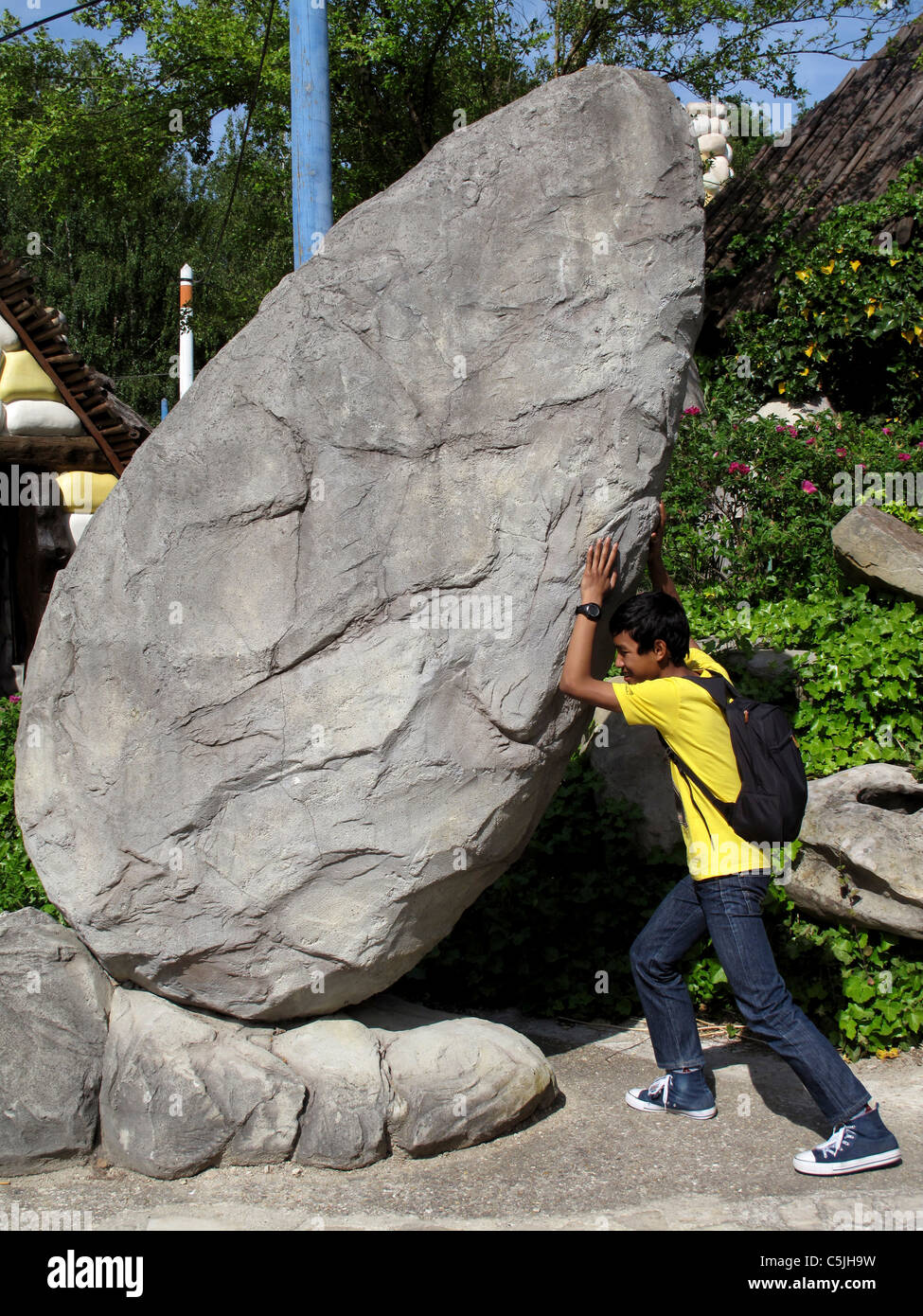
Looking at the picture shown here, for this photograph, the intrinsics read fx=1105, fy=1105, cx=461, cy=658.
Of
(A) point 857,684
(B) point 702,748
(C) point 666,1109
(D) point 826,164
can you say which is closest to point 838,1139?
(C) point 666,1109

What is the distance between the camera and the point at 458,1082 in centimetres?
345

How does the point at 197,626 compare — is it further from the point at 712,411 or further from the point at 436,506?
the point at 712,411

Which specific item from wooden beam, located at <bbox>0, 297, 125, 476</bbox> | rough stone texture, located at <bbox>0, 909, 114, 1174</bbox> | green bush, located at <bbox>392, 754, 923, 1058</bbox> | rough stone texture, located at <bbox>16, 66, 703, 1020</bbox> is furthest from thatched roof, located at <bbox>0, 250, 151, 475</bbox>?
rough stone texture, located at <bbox>0, 909, 114, 1174</bbox>

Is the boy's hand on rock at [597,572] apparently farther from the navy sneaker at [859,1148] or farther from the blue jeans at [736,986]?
the navy sneaker at [859,1148]

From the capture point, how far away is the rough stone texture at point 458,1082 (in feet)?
11.2

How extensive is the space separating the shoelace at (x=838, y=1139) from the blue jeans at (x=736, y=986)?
→ 31 millimetres

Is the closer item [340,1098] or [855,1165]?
[855,1165]

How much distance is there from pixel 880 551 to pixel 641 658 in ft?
7.90

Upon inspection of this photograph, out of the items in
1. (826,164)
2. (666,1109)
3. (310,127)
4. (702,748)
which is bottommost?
(666,1109)

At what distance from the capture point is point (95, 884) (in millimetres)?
3502

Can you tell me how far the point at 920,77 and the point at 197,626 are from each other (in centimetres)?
941

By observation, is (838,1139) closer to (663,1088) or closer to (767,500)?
(663,1088)

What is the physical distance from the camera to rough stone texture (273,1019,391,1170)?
333 cm

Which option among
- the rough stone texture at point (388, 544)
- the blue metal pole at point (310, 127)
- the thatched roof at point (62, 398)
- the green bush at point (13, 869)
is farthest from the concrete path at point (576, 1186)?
the thatched roof at point (62, 398)
